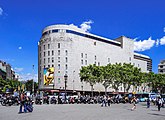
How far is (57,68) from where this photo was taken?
320 ft

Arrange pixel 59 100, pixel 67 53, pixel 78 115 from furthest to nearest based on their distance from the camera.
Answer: pixel 67 53
pixel 59 100
pixel 78 115

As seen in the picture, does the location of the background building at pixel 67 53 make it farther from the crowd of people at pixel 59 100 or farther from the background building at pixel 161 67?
the background building at pixel 161 67

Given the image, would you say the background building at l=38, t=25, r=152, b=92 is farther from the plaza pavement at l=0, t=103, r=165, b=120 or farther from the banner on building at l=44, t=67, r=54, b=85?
the plaza pavement at l=0, t=103, r=165, b=120

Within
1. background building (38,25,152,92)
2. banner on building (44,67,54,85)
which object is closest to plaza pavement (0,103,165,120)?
banner on building (44,67,54,85)

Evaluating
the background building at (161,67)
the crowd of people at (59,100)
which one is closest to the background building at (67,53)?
the crowd of people at (59,100)

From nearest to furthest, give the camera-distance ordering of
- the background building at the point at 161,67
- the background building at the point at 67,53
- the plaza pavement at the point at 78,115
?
the plaza pavement at the point at 78,115 < the background building at the point at 67,53 < the background building at the point at 161,67

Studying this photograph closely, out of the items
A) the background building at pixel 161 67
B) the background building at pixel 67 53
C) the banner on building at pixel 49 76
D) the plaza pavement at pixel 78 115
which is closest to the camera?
the plaza pavement at pixel 78 115

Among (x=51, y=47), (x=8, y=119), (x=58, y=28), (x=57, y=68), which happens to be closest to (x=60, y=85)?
(x=57, y=68)

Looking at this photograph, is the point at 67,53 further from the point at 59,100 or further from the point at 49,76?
the point at 59,100

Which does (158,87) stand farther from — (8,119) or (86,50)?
(8,119)

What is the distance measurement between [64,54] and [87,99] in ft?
165

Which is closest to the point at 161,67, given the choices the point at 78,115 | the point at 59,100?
the point at 59,100

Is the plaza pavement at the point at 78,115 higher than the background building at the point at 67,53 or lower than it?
lower

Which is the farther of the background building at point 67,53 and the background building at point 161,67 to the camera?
the background building at point 161,67
